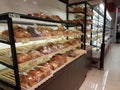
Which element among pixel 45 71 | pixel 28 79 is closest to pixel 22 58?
pixel 28 79

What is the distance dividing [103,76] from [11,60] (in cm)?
319

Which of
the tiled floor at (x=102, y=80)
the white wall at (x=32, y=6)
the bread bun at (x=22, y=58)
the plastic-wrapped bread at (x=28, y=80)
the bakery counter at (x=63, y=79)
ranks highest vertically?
the white wall at (x=32, y=6)

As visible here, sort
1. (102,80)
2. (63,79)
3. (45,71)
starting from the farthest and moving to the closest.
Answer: (102,80) < (63,79) < (45,71)

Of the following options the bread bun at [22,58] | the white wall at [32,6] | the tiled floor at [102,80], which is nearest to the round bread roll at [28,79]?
the bread bun at [22,58]

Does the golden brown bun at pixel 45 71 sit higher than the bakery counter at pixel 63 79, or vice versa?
the golden brown bun at pixel 45 71

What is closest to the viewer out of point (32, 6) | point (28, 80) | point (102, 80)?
point (28, 80)

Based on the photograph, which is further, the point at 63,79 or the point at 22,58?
the point at 63,79

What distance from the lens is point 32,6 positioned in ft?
7.59

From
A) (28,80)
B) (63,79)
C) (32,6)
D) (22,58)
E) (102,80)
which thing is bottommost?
(102,80)

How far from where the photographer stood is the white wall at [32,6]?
182 centimetres

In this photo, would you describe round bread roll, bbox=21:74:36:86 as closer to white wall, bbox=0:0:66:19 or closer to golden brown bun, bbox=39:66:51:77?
golden brown bun, bbox=39:66:51:77

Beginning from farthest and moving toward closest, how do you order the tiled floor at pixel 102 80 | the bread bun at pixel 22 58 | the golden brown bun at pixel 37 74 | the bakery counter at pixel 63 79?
the tiled floor at pixel 102 80, the bakery counter at pixel 63 79, the golden brown bun at pixel 37 74, the bread bun at pixel 22 58

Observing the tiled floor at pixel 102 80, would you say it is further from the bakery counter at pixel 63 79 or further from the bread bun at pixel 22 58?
the bread bun at pixel 22 58

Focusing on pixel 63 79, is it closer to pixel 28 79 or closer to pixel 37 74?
pixel 37 74
